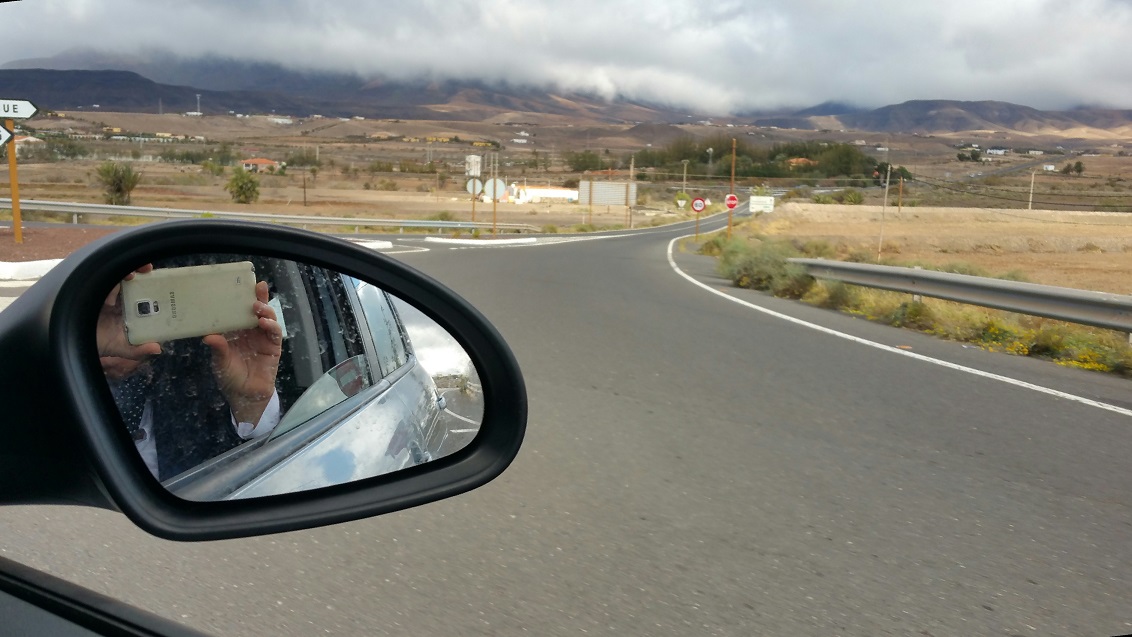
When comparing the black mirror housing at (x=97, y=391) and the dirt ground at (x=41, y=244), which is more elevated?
the black mirror housing at (x=97, y=391)

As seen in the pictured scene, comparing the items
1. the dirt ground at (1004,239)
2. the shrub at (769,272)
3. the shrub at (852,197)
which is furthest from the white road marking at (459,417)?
the shrub at (852,197)

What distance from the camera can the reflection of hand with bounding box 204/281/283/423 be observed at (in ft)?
6.18

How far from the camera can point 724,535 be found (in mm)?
4445

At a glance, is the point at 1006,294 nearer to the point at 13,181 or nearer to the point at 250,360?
the point at 250,360

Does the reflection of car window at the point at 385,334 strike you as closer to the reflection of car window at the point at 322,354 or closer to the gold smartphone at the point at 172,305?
the reflection of car window at the point at 322,354

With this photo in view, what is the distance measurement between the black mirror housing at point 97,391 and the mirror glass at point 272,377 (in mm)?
42

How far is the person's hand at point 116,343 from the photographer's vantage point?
1756 millimetres

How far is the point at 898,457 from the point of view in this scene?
5855 mm

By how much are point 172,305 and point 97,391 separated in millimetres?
191

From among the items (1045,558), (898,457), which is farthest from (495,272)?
(1045,558)

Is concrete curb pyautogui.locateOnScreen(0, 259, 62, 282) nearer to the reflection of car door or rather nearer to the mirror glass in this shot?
the reflection of car door

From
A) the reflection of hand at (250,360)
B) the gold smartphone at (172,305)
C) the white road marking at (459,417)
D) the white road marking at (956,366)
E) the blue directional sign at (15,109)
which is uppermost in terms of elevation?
the blue directional sign at (15,109)

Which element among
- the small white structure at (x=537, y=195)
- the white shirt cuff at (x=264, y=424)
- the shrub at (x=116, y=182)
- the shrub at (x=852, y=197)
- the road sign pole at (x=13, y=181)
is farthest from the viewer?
the small white structure at (x=537, y=195)

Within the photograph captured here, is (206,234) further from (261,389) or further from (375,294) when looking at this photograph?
(375,294)
